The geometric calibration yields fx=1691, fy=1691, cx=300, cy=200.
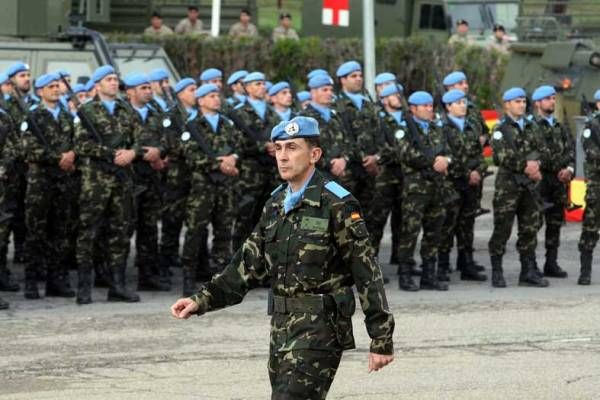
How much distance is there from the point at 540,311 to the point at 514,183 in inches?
78.0

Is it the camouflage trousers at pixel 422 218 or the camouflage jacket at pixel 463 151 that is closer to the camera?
the camouflage trousers at pixel 422 218

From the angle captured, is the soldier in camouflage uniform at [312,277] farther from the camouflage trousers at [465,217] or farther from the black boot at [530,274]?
the camouflage trousers at [465,217]

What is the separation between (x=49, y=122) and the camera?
14.7m

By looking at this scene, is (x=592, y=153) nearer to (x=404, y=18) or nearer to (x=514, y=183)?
(x=514, y=183)

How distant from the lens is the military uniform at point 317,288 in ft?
25.0

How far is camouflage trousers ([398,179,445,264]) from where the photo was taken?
1548 cm

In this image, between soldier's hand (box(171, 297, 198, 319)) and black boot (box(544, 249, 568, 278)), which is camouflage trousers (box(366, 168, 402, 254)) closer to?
black boot (box(544, 249, 568, 278))

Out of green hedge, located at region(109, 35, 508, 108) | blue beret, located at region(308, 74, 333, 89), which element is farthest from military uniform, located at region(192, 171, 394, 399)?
green hedge, located at region(109, 35, 508, 108)

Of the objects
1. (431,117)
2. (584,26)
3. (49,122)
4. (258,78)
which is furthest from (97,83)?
(584,26)

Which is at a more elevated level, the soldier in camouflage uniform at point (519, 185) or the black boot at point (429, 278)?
the soldier in camouflage uniform at point (519, 185)

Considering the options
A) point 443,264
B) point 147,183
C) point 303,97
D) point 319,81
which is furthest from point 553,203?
point 147,183

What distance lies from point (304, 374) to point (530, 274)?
8.56m

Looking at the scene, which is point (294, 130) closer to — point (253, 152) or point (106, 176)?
point (106, 176)

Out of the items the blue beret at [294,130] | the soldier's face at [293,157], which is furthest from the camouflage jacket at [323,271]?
the blue beret at [294,130]
